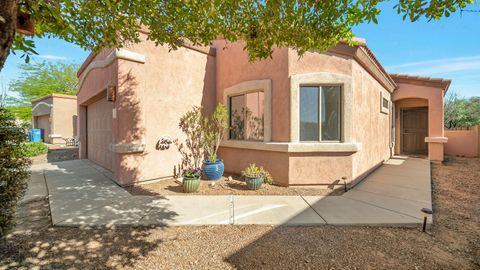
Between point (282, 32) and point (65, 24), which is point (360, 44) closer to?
point (282, 32)

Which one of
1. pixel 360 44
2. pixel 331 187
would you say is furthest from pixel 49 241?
pixel 360 44

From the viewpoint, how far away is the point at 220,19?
4074mm

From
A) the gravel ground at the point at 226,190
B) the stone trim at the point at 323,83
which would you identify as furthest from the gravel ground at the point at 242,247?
the stone trim at the point at 323,83

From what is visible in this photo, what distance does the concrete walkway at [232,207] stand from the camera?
400cm

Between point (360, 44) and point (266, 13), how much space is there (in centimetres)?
387

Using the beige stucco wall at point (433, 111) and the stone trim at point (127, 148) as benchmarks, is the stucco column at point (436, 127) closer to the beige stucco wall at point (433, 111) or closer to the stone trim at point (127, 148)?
the beige stucco wall at point (433, 111)

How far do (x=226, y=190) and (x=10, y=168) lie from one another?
4.29m

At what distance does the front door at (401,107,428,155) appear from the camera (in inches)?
476

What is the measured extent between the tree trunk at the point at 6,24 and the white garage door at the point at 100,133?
6.43 metres

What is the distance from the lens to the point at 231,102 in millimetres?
7953

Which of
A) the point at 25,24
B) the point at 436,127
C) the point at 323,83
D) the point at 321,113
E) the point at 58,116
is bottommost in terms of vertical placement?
the point at 436,127

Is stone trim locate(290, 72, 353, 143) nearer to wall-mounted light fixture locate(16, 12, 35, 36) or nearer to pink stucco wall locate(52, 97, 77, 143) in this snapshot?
wall-mounted light fixture locate(16, 12, 35, 36)

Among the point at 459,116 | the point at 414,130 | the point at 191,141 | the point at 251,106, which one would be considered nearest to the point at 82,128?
the point at 191,141

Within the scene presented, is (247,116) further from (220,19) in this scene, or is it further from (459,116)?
(459,116)
